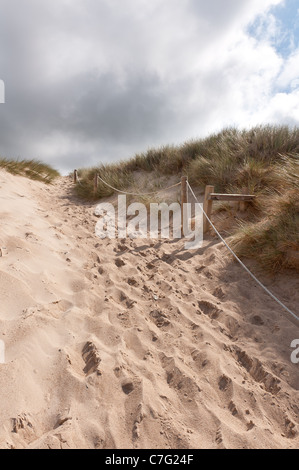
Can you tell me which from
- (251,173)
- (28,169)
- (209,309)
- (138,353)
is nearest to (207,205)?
(251,173)

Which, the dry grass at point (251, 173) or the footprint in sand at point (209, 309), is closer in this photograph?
the footprint in sand at point (209, 309)

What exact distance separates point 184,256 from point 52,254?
76.6 inches

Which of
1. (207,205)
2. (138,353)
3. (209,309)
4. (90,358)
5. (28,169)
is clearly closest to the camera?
(90,358)

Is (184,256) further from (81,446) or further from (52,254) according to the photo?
(81,446)

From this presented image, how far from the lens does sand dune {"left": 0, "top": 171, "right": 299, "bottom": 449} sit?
1.86 m

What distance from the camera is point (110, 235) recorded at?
5418mm

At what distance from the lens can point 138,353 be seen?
2520mm

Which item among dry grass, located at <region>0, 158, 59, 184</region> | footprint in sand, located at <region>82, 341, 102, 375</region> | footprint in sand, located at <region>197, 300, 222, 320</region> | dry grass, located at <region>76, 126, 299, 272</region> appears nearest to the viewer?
footprint in sand, located at <region>82, 341, 102, 375</region>

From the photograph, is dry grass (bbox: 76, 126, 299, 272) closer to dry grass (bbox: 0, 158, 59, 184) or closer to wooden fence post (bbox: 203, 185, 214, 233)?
wooden fence post (bbox: 203, 185, 214, 233)

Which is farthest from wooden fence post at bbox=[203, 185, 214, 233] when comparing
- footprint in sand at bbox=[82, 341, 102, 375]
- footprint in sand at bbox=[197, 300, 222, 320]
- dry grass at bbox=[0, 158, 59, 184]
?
dry grass at bbox=[0, 158, 59, 184]

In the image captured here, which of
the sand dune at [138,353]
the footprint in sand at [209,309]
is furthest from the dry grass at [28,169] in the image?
the footprint in sand at [209,309]

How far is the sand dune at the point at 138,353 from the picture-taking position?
1861 mm

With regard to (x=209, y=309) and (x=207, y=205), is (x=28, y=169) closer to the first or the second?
(x=207, y=205)

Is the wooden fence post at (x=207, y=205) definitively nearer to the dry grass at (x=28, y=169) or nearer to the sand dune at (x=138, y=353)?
the sand dune at (x=138, y=353)
